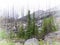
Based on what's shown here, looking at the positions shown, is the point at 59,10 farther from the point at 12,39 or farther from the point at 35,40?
the point at 12,39

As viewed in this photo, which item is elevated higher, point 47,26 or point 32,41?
point 47,26

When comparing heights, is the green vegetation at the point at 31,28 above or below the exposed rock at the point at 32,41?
above

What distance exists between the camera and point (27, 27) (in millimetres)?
1341

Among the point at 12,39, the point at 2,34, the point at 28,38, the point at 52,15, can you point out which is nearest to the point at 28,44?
the point at 28,38

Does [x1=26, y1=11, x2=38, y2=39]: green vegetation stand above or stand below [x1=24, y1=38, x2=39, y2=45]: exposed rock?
above

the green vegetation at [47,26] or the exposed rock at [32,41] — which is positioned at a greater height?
the green vegetation at [47,26]

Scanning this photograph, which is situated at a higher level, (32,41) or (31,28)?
(31,28)

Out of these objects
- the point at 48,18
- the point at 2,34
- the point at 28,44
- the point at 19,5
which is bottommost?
the point at 28,44

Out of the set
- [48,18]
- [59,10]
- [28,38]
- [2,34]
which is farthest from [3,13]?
[59,10]

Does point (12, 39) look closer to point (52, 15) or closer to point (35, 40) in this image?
point (35, 40)

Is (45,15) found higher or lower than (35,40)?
higher

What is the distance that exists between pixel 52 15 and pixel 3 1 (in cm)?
56

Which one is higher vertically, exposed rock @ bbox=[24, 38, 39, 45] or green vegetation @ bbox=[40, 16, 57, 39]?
green vegetation @ bbox=[40, 16, 57, 39]

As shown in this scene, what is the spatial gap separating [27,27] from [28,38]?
122 millimetres
